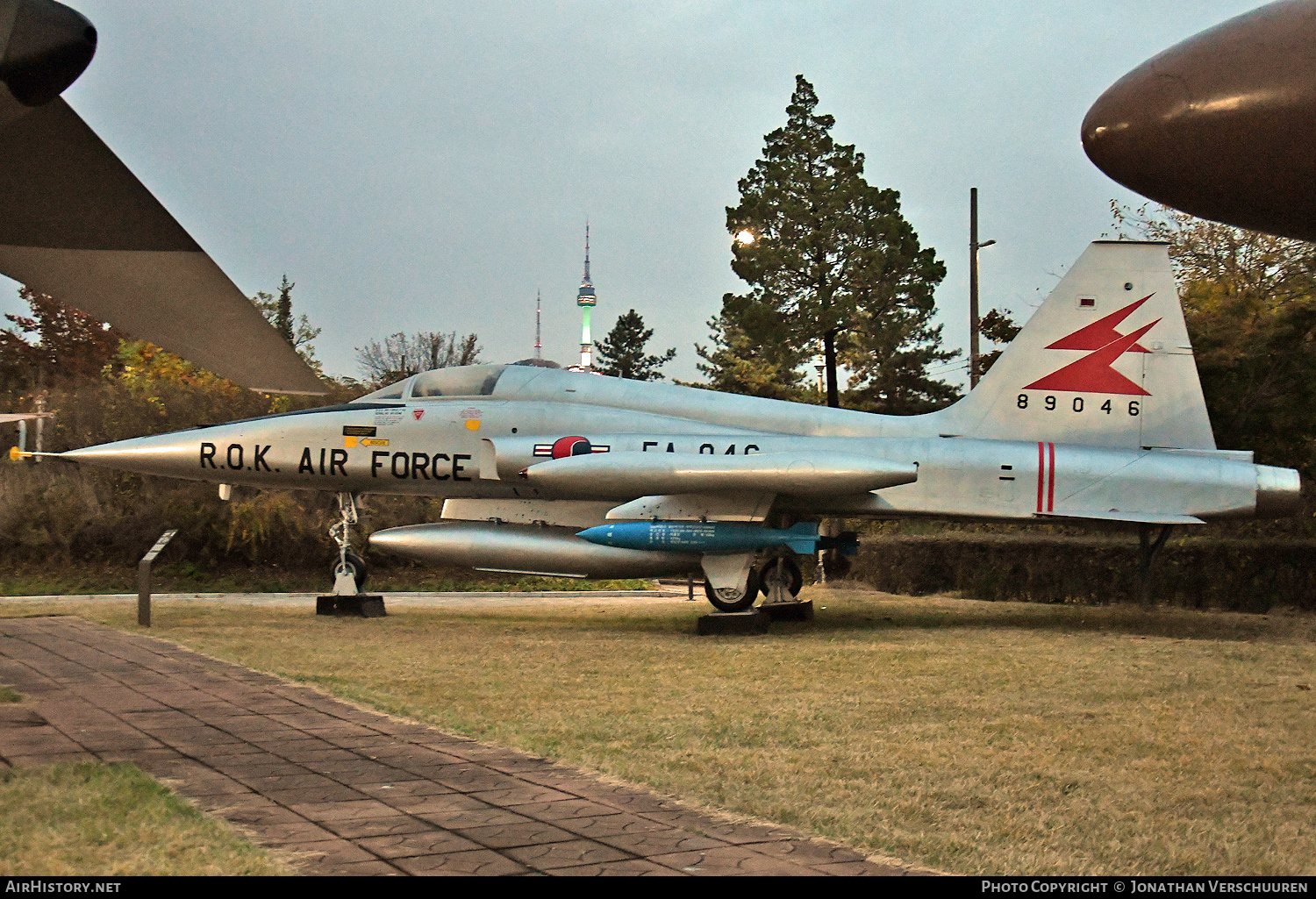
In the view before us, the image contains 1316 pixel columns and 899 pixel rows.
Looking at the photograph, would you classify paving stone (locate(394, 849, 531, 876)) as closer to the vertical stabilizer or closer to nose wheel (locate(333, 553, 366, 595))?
the vertical stabilizer

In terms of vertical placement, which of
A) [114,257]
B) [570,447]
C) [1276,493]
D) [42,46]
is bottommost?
[1276,493]

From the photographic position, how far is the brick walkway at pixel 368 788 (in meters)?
3.70

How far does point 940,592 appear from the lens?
19031 mm

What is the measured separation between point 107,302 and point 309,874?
7.61ft

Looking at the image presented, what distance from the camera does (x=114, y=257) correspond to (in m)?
4.24

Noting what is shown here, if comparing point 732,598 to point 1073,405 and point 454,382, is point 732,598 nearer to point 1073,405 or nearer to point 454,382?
point 454,382

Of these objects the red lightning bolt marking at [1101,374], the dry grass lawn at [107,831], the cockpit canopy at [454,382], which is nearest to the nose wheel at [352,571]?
the cockpit canopy at [454,382]

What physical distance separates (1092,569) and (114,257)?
15411 millimetres

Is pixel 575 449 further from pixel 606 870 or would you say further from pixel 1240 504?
pixel 606 870

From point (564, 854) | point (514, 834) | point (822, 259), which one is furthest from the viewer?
point (822, 259)

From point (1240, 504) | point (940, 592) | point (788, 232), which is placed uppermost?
point (788, 232)

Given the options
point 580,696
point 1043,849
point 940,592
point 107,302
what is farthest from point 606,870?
point 940,592

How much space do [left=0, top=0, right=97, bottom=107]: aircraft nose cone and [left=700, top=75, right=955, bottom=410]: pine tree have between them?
3402cm

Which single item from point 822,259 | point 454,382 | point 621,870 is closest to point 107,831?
point 621,870
